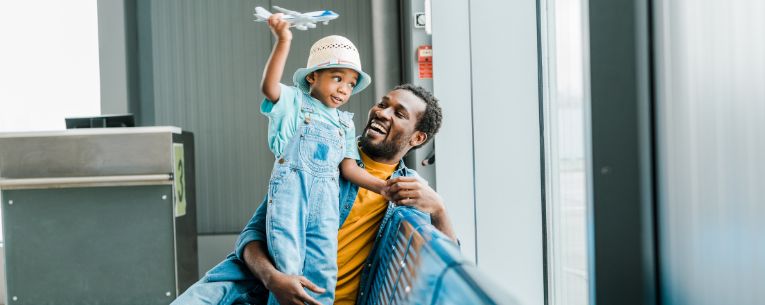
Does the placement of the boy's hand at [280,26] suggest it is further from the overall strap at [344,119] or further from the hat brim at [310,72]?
the overall strap at [344,119]

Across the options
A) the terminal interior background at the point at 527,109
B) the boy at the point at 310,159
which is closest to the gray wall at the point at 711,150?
the terminal interior background at the point at 527,109

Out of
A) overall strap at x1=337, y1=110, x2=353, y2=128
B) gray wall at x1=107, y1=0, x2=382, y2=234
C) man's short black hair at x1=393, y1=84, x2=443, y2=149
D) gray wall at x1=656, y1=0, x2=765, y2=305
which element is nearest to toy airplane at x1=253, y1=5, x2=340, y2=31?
overall strap at x1=337, y1=110, x2=353, y2=128

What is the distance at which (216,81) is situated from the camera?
4.63 metres

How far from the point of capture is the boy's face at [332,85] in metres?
1.54

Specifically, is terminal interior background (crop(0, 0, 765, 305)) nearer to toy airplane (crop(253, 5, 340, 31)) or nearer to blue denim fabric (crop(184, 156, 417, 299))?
blue denim fabric (crop(184, 156, 417, 299))

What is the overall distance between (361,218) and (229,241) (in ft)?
10.5

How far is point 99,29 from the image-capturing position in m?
4.48

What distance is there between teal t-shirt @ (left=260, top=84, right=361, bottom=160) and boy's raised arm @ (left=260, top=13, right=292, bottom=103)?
2 centimetres

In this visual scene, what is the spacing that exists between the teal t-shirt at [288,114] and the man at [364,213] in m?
0.11

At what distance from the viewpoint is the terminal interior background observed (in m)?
0.88

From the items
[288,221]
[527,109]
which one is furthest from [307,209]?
[527,109]

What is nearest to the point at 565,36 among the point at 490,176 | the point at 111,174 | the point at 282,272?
the point at 490,176

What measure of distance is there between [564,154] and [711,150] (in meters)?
1.39

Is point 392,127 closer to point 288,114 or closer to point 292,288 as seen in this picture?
point 288,114
